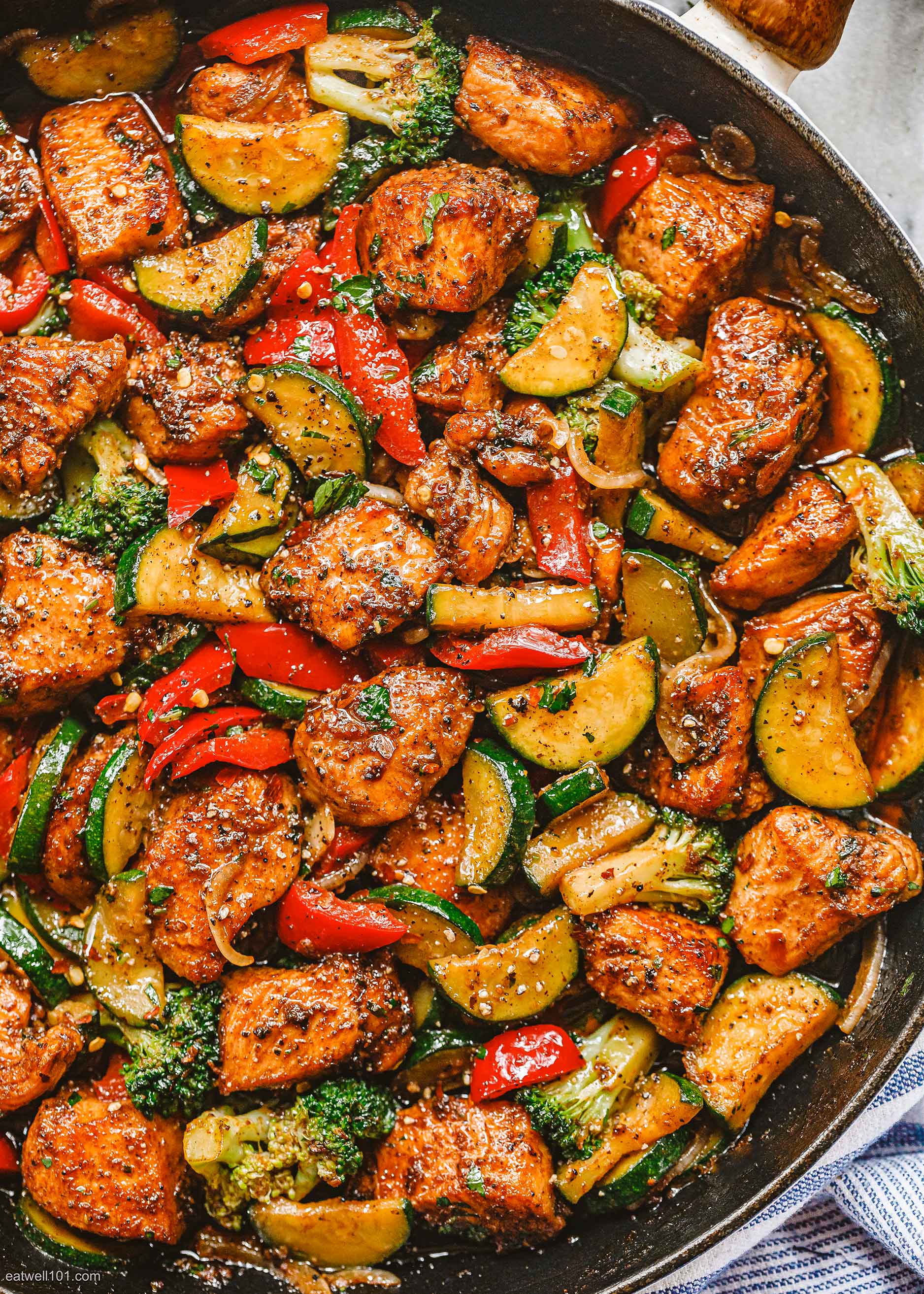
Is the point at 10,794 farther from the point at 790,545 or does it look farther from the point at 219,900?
the point at 790,545

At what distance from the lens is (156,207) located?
11.3 feet

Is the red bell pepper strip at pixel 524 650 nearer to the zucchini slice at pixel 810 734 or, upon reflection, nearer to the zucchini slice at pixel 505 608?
the zucchini slice at pixel 505 608

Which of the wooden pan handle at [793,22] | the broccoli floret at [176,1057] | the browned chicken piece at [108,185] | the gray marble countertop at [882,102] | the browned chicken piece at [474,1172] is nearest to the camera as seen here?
the wooden pan handle at [793,22]

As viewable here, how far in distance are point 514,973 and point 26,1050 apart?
5.35 ft

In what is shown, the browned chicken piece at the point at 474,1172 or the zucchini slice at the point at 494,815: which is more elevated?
the zucchini slice at the point at 494,815

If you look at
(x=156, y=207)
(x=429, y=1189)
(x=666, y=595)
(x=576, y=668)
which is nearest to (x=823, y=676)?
Result: (x=666, y=595)

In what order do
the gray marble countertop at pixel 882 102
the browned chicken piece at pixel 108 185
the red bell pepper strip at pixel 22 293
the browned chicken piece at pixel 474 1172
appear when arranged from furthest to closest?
1. the gray marble countertop at pixel 882 102
2. the red bell pepper strip at pixel 22 293
3. the browned chicken piece at pixel 108 185
4. the browned chicken piece at pixel 474 1172

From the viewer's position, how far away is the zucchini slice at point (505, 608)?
10.7ft

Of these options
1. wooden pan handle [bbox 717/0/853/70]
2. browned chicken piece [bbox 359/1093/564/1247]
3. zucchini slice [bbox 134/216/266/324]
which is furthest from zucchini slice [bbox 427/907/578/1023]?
wooden pan handle [bbox 717/0/853/70]

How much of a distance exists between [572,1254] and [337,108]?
3908mm

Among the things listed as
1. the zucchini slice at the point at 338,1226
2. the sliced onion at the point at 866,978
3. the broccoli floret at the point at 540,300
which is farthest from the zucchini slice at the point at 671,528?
the zucchini slice at the point at 338,1226

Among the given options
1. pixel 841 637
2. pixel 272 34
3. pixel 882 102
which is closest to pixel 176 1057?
pixel 841 637

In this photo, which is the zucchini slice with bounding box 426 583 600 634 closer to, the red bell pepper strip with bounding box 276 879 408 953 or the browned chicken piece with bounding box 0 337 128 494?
the red bell pepper strip with bounding box 276 879 408 953

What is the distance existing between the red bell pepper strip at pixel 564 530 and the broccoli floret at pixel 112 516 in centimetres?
126
